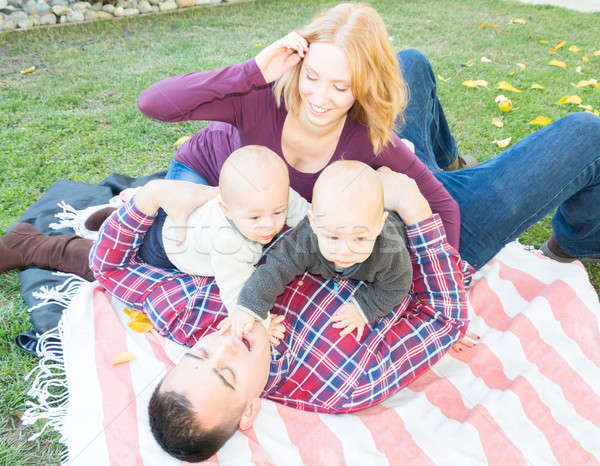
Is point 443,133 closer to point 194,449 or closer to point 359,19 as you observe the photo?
point 359,19

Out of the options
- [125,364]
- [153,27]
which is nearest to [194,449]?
[125,364]

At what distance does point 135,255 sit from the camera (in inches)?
92.0

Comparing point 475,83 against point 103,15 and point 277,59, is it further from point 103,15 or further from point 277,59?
point 103,15

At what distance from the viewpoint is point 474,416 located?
1.93 metres

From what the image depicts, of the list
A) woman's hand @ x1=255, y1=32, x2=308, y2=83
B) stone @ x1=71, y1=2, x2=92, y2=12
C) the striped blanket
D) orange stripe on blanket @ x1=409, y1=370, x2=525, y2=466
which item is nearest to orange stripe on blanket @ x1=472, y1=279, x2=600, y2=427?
the striped blanket

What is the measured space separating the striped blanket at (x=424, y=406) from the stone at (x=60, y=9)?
552 cm

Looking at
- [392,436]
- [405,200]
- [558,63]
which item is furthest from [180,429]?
[558,63]

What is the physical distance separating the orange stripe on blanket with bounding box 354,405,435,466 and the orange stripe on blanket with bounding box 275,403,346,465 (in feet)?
0.54

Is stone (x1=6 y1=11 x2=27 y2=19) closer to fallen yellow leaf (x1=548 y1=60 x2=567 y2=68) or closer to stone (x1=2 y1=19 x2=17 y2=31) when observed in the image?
stone (x1=2 y1=19 x2=17 y2=31)

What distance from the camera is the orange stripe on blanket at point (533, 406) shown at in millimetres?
1851

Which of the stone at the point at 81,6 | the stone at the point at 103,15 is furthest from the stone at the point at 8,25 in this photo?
the stone at the point at 103,15

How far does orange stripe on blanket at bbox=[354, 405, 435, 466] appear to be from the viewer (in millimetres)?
1841

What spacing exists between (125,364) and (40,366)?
465mm

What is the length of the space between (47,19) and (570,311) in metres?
6.82
